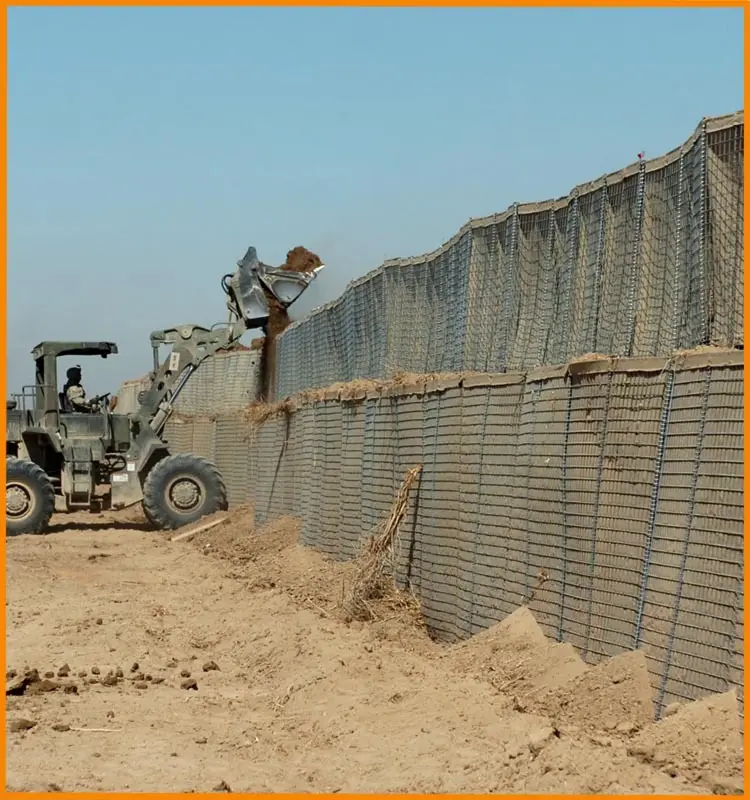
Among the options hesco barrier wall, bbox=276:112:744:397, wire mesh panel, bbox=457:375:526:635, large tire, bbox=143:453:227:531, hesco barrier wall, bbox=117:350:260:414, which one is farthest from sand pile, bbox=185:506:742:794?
hesco barrier wall, bbox=117:350:260:414

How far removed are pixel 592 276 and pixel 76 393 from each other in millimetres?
16908

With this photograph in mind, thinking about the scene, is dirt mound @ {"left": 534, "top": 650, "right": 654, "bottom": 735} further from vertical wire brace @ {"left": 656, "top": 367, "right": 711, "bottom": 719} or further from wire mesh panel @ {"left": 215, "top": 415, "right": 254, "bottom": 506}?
wire mesh panel @ {"left": 215, "top": 415, "right": 254, "bottom": 506}

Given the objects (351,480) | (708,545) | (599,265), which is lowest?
(351,480)

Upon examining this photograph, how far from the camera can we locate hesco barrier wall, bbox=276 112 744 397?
7.80 m

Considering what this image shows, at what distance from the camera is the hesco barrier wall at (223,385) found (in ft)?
→ 94.2

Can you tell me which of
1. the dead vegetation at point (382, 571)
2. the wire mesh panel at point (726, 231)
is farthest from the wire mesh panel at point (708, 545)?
the dead vegetation at point (382, 571)

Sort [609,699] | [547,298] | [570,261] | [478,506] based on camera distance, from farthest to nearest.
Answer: [547,298]
[478,506]
[570,261]
[609,699]

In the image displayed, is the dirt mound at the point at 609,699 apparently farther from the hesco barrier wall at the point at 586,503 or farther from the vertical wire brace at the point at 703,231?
the vertical wire brace at the point at 703,231

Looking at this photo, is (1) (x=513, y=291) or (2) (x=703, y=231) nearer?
(2) (x=703, y=231)

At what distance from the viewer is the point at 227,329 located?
25812mm

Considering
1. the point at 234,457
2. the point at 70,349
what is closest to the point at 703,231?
the point at 234,457

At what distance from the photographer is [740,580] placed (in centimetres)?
663

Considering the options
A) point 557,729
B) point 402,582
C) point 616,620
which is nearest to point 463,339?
point 402,582

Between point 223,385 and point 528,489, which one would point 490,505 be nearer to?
point 528,489
